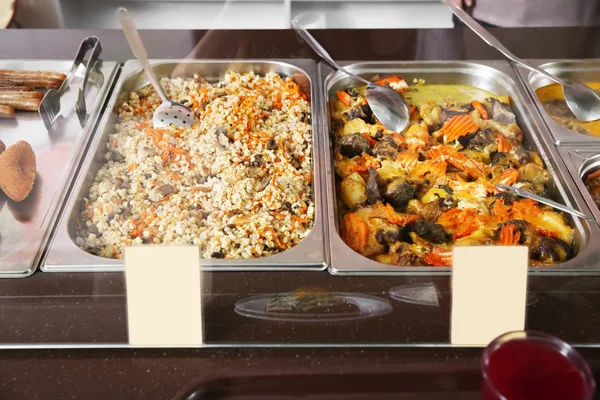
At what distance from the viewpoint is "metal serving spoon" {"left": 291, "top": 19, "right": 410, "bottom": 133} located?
173 centimetres

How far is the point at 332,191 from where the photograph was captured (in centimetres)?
139

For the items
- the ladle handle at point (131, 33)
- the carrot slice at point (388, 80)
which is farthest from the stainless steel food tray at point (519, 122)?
the ladle handle at point (131, 33)

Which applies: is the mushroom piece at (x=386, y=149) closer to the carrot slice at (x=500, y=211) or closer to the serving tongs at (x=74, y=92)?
the carrot slice at (x=500, y=211)

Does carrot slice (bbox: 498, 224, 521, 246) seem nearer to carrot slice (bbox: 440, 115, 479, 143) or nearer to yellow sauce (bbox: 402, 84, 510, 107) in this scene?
carrot slice (bbox: 440, 115, 479, 143)

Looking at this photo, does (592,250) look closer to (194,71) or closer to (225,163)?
(225,163)

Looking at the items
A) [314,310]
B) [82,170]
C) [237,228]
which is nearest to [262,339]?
[314,310]

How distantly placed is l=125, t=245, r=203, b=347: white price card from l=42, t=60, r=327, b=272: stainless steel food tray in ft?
0.46

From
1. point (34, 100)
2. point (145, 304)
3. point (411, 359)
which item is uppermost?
point (34, 100)

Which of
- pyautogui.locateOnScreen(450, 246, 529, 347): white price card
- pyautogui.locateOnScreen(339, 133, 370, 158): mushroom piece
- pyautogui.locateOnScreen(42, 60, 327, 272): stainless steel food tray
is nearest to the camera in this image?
pyautogui.locateOnScreen(450, 246, 529, 347): white price card

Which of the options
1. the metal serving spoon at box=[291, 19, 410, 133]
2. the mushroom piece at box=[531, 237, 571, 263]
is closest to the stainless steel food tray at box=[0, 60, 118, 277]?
the metal serving spoon at box=[291, 19, 410, 133]

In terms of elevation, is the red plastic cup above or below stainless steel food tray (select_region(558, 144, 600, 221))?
below

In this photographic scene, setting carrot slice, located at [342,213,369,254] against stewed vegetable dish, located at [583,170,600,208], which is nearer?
carrot slice, located at [342,213,369,254]

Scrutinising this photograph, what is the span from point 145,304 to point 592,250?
0.93m

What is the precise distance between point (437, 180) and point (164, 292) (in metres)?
0.82
